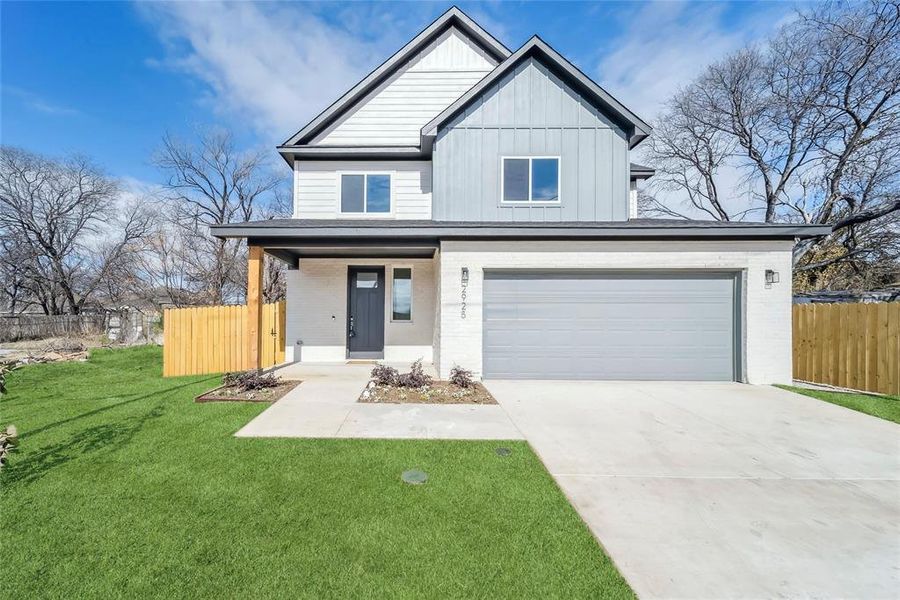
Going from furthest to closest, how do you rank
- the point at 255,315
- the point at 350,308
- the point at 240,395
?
the point at 350,308 < the point at 255,315 < the point at 240,395

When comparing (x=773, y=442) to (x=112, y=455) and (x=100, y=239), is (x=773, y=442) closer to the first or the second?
(x=112, y=455)

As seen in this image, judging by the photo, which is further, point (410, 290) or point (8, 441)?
point (410, 290)

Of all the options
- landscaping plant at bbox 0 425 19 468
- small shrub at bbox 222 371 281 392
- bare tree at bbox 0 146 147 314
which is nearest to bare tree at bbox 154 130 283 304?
bare tree at bbox 0 146 147 314

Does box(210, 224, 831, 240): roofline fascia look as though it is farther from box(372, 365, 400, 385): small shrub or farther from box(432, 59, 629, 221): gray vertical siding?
box(372, 365, 400, 385): small shrub

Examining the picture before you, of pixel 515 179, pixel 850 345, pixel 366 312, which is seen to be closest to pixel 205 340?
pixel 366 312

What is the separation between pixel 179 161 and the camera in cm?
2161

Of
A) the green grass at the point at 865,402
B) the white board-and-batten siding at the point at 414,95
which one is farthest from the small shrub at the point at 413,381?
the green grass at the point at 865,402

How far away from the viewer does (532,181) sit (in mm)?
8766

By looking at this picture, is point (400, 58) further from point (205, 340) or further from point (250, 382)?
point (250, 382)

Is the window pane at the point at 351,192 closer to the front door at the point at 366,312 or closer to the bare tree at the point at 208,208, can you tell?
the front door at the point at 366,312

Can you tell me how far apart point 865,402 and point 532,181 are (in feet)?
24.9

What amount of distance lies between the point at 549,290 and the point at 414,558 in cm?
636

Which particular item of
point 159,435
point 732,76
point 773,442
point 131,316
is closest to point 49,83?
point 131,316

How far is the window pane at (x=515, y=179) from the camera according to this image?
877cm
